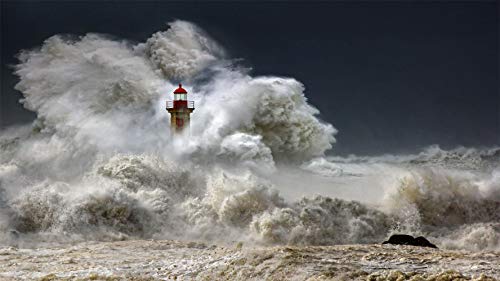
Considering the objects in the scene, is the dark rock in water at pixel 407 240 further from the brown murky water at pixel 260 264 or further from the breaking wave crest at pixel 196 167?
the brown murky water at pixel 260 264

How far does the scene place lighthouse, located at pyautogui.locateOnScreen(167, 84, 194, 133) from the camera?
65.6 ft

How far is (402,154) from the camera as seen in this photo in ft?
84.6

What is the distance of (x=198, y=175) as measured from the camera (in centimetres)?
1803

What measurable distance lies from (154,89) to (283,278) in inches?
501

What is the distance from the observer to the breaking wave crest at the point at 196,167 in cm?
1558

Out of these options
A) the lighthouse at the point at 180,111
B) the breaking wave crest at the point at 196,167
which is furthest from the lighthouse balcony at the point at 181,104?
the breaking wave crest at the point at 196,167

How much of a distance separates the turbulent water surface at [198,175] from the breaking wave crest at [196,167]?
0.04 metres

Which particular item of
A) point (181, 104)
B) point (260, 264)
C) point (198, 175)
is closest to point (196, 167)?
point (198, 175)

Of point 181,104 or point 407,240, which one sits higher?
point 181,104

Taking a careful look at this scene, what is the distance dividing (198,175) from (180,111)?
109 inches

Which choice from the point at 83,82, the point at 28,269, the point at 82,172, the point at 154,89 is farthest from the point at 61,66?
the point at 28,269

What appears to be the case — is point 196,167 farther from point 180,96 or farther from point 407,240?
point 407,240

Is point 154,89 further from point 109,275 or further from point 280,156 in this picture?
point 109,275

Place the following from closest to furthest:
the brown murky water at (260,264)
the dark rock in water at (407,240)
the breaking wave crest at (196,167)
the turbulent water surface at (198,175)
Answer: the brown murky water at (260,264) < the dark rock in water at (407,240) < the turbulent water surface at (198,175) < the breaking wave crest at (196,167)
